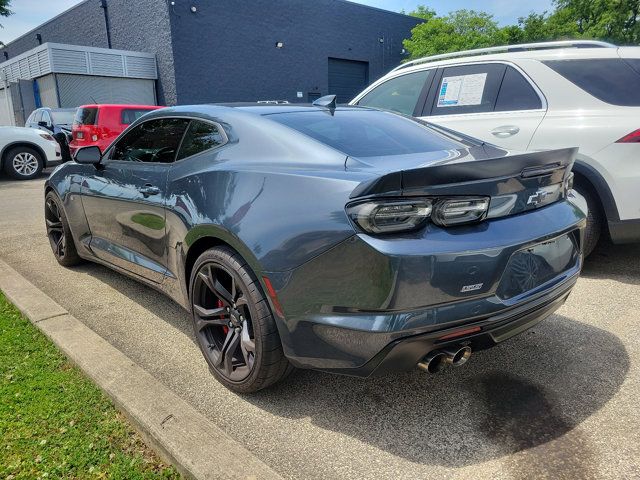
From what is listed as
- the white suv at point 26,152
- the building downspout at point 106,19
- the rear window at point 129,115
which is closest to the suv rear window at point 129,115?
the rear window at point 129,115

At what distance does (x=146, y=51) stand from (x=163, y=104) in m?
2.29

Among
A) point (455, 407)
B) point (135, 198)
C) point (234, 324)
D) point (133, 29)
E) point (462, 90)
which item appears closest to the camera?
point (455, 407)

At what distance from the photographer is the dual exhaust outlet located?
199 cm

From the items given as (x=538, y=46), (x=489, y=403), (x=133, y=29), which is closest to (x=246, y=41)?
(x=133, y=29)

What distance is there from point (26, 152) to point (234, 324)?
11.5 m

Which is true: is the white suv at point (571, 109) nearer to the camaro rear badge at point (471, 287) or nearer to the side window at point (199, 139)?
the camaro rear badge at point (471, 287)

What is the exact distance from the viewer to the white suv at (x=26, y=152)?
446 inches

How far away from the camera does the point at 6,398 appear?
8.02 feet

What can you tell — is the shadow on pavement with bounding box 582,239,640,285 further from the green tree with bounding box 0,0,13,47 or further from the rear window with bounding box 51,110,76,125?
the green tree with bounding box 0,0,13,47

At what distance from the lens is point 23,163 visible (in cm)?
1163

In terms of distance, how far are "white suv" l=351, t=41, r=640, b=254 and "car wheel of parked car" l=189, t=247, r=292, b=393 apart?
2906 millimetres

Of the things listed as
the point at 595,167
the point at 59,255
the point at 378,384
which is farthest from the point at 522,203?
the point at 59,255

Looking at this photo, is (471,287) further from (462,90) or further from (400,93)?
(400,93)

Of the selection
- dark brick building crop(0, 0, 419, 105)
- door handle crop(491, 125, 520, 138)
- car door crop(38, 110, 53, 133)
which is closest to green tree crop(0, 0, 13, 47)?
dark brick building crop(0, 0, 419, 105)
